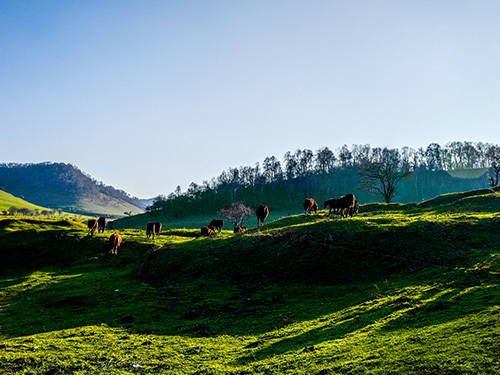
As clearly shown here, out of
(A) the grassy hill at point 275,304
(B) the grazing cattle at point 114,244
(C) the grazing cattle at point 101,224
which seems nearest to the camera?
(A) the grassy hill at point 275,304

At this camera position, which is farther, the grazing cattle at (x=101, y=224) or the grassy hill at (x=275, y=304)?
the grazing cattle at (x=101, y=224)

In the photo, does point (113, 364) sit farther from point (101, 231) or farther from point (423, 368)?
point (101, 231)

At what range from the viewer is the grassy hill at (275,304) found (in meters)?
10.8

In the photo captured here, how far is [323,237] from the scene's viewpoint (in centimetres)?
3012

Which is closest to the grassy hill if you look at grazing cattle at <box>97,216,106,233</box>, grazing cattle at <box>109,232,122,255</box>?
grazing cattle at <box>109,232,122,255</box>

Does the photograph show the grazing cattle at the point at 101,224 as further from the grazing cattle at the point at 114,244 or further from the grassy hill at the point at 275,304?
the grazing cattle at the point at 114,244

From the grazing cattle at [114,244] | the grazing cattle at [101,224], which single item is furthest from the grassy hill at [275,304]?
the grazing cattle at [101,224]

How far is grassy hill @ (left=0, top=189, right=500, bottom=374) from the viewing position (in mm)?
10844

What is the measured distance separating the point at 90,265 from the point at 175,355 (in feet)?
97.3

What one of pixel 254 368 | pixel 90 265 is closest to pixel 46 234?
pixel 90 265

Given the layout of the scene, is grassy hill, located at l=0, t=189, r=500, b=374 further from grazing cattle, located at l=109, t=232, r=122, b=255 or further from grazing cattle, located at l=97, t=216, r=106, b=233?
grazing cattle, located at l=97, t=216, r=106, b=233

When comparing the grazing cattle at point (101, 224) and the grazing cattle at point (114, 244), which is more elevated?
the grazing cattle at point (101, 224)

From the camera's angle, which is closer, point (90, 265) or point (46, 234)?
point (90, 265)

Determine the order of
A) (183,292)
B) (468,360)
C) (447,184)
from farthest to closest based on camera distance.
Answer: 1. (447,184)
2. (183,292)
3. (468,360)
